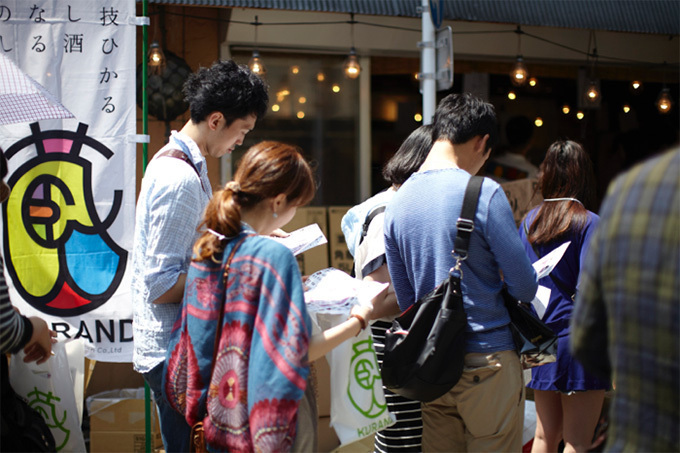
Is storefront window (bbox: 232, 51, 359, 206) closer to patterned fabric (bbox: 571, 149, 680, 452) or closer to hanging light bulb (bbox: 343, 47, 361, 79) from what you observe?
hanging light bulb (bbox: 343, 47, 361, 79)

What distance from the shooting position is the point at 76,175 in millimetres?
3391

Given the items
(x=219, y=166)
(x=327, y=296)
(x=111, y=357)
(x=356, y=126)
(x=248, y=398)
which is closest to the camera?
(x=248, y=398)

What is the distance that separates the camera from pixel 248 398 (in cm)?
202

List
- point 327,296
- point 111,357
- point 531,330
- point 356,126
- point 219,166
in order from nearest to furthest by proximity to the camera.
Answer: point 327,296
point 531,330
point 111,357
point 219,166
point 356,126

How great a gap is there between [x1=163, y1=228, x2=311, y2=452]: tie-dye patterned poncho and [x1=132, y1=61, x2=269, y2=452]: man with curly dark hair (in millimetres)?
303

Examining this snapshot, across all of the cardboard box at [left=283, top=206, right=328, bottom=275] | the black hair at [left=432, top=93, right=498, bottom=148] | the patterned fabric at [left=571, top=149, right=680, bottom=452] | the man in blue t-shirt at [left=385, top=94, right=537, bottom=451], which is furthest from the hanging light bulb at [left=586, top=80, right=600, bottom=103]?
the patterned fabric at [left=571, top=149, right=680, bottom=452]

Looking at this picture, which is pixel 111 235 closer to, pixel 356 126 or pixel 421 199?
pixel 421 199

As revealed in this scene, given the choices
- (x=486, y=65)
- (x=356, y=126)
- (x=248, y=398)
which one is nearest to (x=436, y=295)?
(x=248, y=398)

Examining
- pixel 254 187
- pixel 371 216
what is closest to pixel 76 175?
pixel 371 216

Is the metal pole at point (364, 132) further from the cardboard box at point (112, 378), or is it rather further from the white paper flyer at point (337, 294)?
the white paper flyer at point (337, 294)

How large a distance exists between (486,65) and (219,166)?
3.16m

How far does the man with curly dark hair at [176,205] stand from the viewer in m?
2.43

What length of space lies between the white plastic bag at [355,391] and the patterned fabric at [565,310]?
1262 millimetres

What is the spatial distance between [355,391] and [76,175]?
6.15 feet
